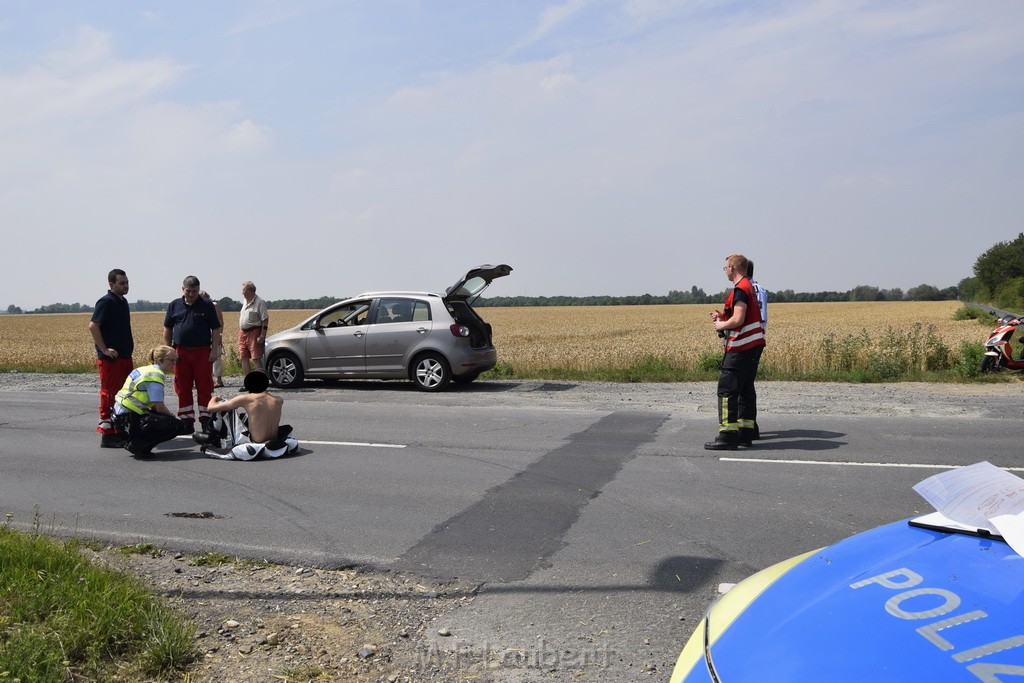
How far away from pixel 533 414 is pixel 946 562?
9548 millimetres

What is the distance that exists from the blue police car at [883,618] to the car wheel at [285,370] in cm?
1357

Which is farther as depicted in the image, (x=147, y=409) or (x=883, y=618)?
(x=147, y=409)

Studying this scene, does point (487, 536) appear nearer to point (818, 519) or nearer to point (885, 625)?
point (818, 519)

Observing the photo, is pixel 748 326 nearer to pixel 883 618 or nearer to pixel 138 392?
pixel 138 392

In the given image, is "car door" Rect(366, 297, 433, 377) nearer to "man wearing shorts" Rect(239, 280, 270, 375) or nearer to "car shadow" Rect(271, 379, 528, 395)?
"car shadow" Rect(271, 379, 528, 395)

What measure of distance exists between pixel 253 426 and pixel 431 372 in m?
5.96

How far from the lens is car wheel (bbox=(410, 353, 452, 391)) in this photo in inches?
587

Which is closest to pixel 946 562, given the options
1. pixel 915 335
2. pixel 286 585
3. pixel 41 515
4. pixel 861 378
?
pixel 286 585

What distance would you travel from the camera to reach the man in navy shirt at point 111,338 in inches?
402

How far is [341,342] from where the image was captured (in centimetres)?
1553

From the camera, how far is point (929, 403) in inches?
489

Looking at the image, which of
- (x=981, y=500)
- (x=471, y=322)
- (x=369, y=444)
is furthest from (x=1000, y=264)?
(x=981, y=500)

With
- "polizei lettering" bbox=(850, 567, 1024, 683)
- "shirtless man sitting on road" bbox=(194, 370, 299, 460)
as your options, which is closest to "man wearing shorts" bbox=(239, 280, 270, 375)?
"shirtless man sitting on road" bbox=(194, 370, 299, 460)

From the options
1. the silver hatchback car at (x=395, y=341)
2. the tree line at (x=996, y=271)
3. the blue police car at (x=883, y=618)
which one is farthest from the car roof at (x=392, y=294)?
the tree line at (x=996, y=271)
